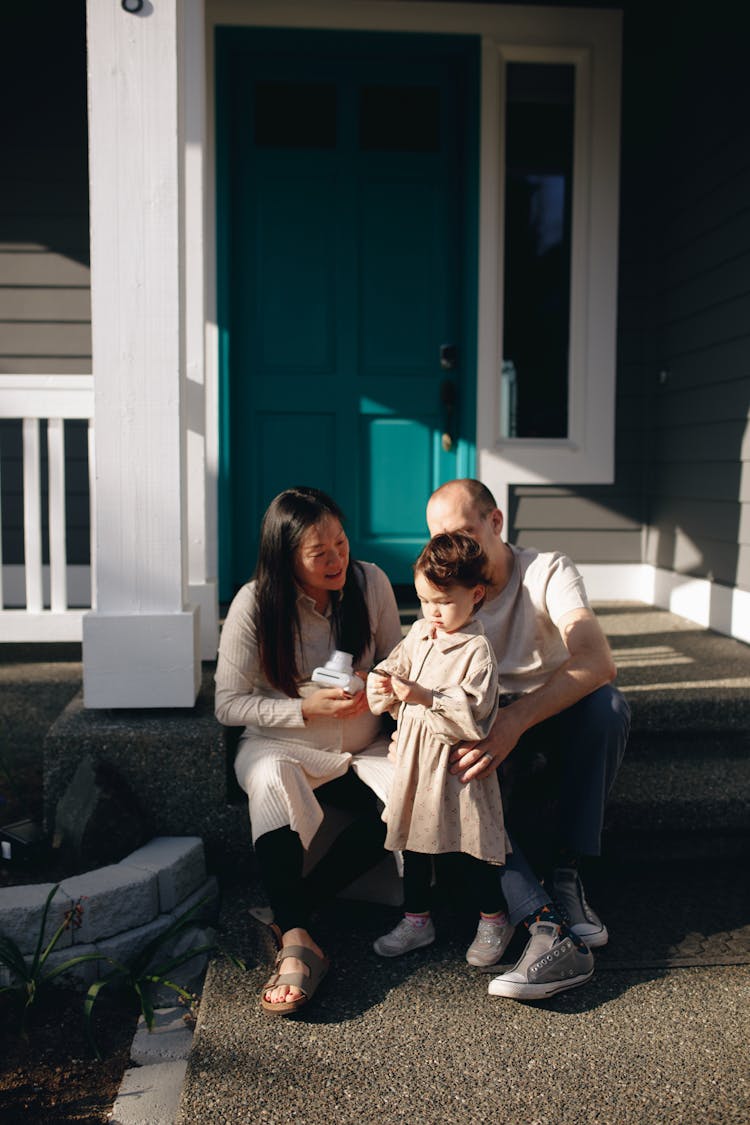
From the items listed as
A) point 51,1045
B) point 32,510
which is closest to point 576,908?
point 51,1045

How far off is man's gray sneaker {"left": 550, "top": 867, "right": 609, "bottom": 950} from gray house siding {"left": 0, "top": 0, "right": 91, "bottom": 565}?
2.83 m

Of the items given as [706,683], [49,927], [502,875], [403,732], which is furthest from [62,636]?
[706,683]

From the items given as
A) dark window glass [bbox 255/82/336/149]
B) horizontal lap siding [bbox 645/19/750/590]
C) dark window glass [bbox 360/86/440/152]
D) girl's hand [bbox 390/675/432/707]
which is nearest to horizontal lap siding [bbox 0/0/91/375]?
dark window glass [bbox 255/82/336/149]

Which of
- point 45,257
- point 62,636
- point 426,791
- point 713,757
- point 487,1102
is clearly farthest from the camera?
point 45,257

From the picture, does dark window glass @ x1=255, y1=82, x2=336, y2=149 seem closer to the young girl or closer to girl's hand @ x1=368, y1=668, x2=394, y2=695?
the young girl

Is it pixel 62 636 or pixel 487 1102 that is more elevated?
pixel 62 636

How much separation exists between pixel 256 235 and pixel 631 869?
3126mm

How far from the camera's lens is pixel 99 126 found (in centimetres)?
259

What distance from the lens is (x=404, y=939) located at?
232 cm

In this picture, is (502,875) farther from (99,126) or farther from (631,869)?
(99,126)

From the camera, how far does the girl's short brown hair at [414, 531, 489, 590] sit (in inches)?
85.1

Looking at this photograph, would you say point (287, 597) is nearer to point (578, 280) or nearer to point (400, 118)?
point (578, 280)

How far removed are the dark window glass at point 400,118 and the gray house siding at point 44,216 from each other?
1236 mm

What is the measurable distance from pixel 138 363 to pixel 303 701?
1002 mm
